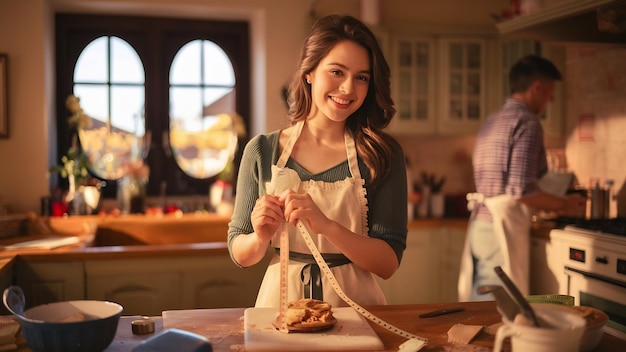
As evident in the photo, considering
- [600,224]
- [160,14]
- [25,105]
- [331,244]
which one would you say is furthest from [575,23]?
[25,105]

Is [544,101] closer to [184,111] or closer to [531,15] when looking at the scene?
[531,15]

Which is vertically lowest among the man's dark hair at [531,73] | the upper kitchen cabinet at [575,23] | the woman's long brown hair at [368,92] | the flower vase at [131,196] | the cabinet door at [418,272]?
the cabinet door at [418,272]

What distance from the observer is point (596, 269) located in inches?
113

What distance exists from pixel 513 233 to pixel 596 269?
19.8 inches

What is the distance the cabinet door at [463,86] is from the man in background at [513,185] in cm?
95

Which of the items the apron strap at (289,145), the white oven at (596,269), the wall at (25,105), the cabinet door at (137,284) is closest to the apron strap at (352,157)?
the apron strap at (289,145)

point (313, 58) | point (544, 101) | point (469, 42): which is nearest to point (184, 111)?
point (469, 42)

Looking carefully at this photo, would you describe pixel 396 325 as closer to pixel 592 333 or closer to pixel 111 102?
pixel 592 333

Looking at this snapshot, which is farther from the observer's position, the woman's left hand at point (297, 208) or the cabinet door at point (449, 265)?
the cabinet door at point (449, 265)

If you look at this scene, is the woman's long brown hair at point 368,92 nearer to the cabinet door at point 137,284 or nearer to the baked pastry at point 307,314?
the baked pastry at point 307,314

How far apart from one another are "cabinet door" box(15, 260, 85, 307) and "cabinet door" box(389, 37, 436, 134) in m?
2.27

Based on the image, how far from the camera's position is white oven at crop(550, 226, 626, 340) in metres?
2.70

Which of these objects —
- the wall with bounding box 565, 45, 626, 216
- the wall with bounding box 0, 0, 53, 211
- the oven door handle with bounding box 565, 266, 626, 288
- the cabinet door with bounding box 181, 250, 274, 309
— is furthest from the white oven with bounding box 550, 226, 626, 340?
the wall with bounding box 0, 0, 53, 211

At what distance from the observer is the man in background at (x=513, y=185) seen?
A: 3.24 m
